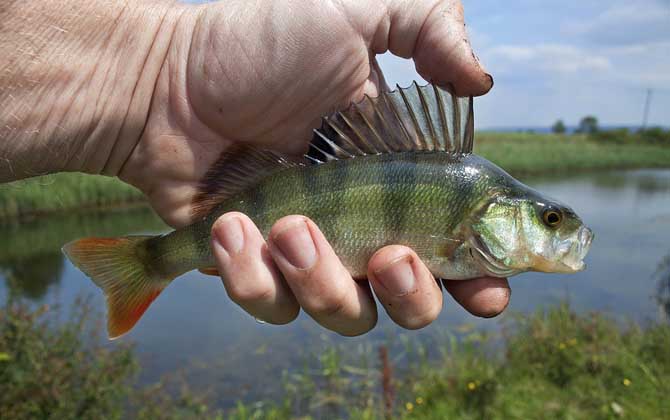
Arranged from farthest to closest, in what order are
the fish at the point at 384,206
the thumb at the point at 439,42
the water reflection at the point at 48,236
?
1. the water reflection at the point at 48,236
2. the thumb at the point at 439,42
3. the fish at the point at 384,206

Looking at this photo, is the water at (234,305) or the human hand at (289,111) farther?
the water at (234,305)

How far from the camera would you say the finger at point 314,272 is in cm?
220

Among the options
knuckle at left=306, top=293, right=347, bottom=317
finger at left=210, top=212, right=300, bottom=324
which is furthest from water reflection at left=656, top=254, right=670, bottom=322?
finger at left=210, top=212, right=300, bottom=324

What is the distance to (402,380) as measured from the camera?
6805mm

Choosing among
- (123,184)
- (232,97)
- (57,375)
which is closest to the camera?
(232,97)

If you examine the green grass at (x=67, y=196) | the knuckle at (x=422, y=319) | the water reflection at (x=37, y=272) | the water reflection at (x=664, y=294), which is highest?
the knuckle at (x=422, y=319)

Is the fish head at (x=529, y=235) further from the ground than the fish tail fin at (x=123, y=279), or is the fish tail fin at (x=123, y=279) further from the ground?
the fish head at (x=529, y=235)

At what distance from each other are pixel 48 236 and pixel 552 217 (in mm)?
15477

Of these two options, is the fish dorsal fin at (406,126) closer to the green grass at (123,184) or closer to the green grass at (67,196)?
the green grass at (123,184)

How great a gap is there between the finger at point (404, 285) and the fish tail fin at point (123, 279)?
1.07m

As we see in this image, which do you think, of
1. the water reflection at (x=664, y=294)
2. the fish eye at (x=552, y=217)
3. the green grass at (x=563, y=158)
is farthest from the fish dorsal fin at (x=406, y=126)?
the green grass at (x=563, y=158)

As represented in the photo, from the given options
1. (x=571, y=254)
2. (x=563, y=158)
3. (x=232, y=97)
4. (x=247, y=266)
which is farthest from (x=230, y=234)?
(x=563, y=158)

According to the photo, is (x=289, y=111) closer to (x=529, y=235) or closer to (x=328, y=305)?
(x=328, y=305)

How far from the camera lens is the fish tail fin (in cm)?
251
